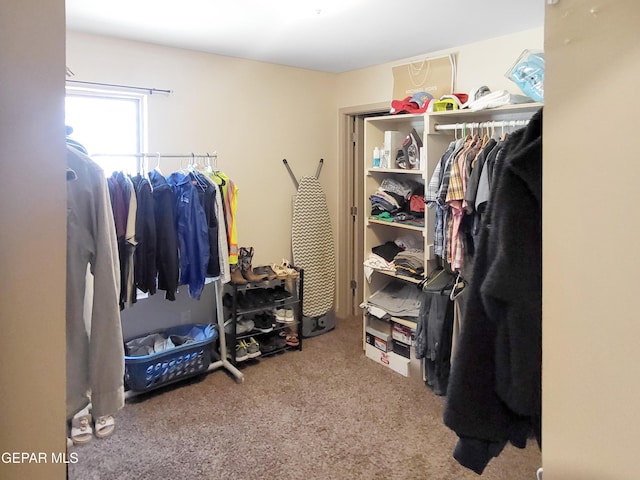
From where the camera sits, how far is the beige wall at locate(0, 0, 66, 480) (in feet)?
2.24

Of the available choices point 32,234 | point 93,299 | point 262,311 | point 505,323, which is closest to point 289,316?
point 262,311

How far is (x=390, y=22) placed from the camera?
9.05 feet

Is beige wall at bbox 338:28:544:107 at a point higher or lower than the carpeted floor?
higher

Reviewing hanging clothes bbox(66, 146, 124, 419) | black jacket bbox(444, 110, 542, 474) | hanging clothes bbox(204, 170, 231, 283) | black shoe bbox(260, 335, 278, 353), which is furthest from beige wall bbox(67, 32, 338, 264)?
black jacket bbox(444, 110, 542, 474)

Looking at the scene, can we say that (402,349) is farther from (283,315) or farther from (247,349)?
(247,349)

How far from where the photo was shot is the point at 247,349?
3.41 metres

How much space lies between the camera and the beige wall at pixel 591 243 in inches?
25.1

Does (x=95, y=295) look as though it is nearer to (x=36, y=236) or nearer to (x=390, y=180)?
(x=36, y=236)

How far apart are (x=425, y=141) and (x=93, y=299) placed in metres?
2.44

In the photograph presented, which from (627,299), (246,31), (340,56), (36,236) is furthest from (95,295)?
(340,56)

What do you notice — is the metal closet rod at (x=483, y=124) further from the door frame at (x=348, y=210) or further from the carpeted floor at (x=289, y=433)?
the carpeted floor at (x=289, y=433)

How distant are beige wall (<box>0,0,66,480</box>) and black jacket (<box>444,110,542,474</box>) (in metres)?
0.79

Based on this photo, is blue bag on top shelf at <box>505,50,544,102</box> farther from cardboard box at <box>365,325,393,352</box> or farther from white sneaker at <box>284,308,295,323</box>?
white sneaker at <box>284,308,295,323</box>

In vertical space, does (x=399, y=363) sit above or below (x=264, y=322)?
below
